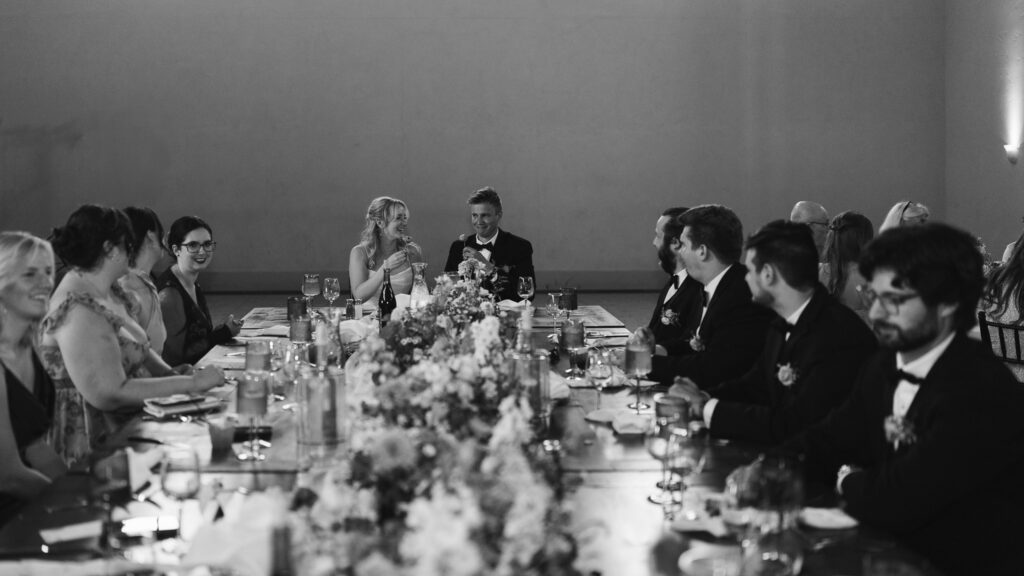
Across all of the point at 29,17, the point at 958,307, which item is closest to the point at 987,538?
the point at 958,307

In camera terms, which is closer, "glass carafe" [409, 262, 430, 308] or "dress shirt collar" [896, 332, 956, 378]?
"dress shirt collar" [896, 332, 956, 378]

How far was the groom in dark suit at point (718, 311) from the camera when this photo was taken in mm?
4164

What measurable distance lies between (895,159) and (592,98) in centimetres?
367

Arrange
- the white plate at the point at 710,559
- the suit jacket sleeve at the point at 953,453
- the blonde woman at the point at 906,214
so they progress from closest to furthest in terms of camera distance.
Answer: the white plate at the point at 710,559
the suit jacket sleeve at the point at 953,453
the blonde woman at the point at 906,214

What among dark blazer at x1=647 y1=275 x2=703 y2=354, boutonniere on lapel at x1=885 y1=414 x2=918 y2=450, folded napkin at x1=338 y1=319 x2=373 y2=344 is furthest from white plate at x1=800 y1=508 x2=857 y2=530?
folded napkin at x1=338 y1=319 x2=373 y2=344

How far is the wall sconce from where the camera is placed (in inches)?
Answer: 442

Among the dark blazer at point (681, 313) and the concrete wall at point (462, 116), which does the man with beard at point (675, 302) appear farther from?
the concrete wall at point (462, 116)

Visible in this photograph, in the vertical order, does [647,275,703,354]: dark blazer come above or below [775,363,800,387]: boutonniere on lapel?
below

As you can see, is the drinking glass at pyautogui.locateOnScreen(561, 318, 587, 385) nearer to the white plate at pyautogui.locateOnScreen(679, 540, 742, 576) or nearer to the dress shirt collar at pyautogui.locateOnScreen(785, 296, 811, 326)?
the dress shirt collar at pyautogui.locateOnScreen(785, 296, 811, 326)

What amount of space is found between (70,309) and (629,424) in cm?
193

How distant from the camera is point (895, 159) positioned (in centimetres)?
1278

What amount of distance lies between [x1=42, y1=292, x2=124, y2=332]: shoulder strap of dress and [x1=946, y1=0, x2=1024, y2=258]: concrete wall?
32.6ft

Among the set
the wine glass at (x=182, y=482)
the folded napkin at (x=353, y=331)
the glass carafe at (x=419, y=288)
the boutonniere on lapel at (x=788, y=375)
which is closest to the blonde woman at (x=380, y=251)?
the glass carafe at (x=419, y=288)

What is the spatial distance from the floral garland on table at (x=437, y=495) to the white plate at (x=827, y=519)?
623mm
